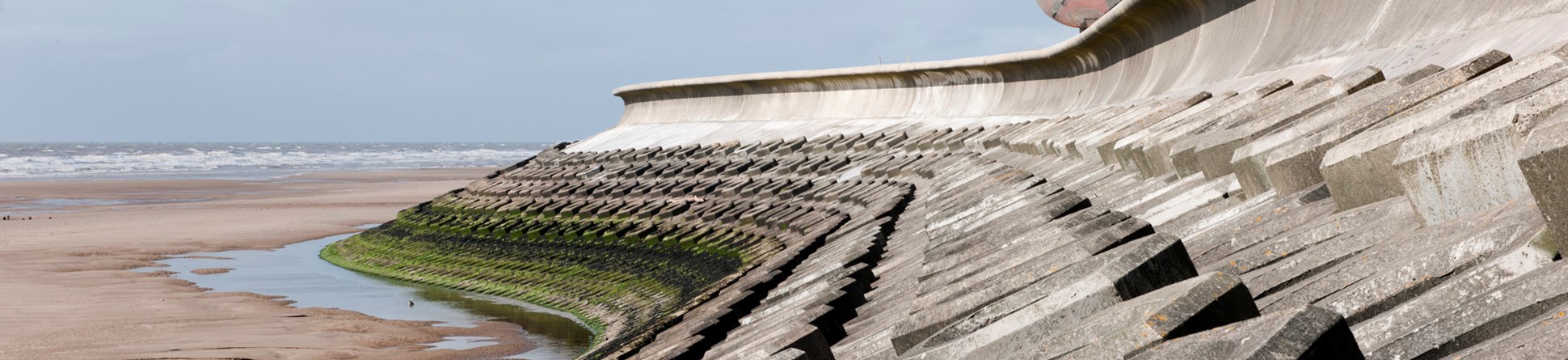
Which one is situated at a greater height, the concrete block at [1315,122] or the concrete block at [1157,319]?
the concrete block at [1315,122]

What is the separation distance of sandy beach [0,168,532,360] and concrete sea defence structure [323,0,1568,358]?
7.40ft

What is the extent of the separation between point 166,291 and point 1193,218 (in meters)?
18.5

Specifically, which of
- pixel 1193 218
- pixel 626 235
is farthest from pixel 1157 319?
pixel 626 235

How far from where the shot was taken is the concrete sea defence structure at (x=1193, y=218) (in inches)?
88.4

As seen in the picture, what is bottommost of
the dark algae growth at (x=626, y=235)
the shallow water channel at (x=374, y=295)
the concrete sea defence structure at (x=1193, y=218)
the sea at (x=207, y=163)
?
the sea at (x=207, y=163)

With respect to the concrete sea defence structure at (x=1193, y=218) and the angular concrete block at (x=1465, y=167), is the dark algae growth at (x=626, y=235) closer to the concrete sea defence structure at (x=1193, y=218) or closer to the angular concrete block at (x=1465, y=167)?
the concrete sea defence structure at (x=1193, y=218)

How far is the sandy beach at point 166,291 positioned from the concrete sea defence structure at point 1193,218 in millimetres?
2255

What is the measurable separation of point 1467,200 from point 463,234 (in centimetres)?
2221

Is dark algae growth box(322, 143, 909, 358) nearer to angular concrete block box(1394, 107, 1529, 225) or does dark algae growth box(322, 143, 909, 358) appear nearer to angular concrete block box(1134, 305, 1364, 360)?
angular concrete block box(1394, 107, 1529, 225)

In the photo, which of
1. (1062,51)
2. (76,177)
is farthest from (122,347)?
(76,177)

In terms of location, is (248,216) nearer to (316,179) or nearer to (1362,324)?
(316,179)

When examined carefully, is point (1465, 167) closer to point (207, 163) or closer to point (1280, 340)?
point (1280, 340)

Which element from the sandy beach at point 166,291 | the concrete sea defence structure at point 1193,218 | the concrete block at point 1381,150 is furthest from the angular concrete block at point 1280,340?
the sandy beach at point 166,291

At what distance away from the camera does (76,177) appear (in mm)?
70812
